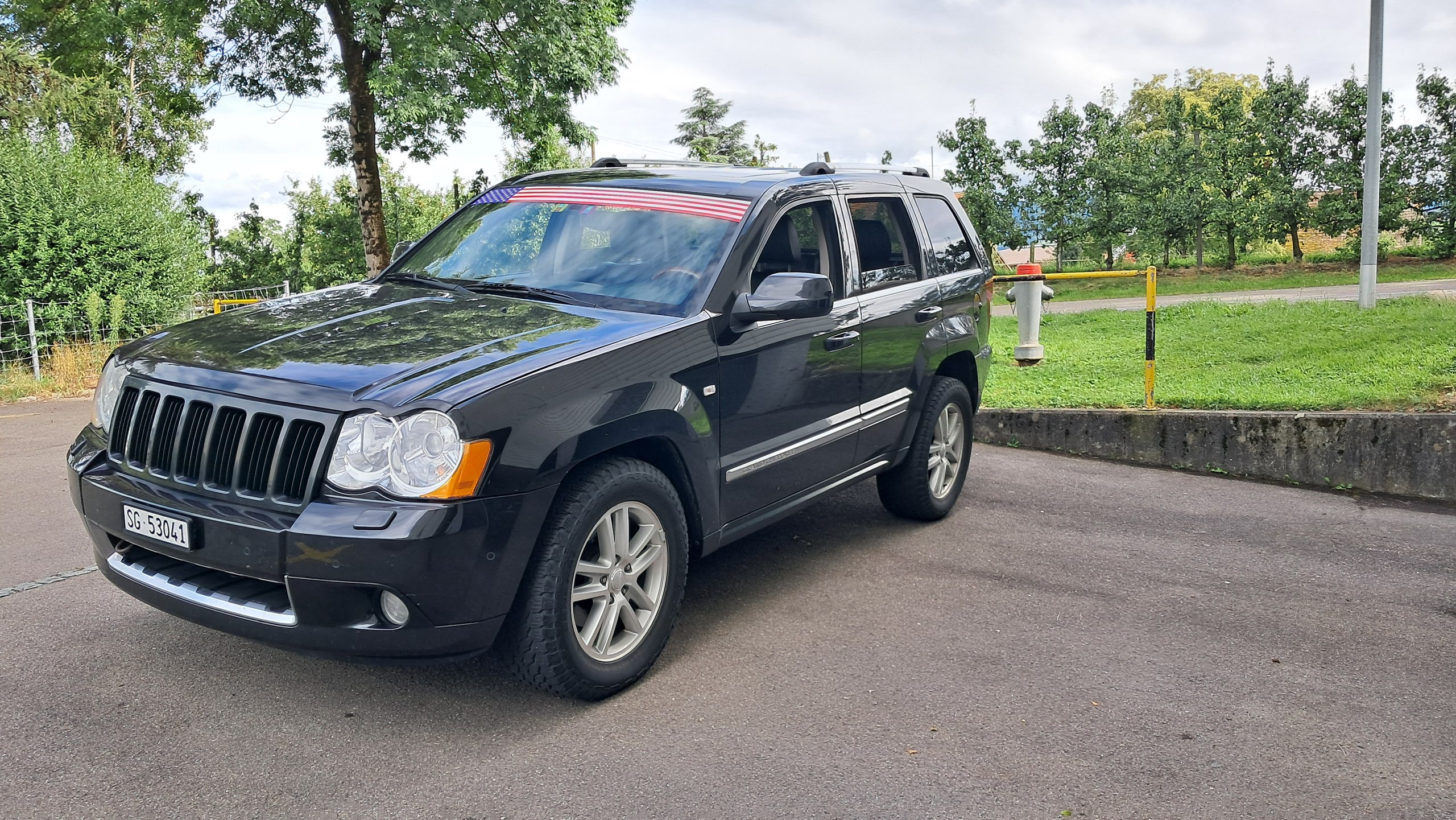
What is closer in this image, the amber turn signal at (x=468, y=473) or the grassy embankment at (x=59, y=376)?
the amber turn signal at (x=468, y=473)

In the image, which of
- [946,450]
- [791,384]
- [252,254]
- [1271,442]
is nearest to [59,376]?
[946,450]

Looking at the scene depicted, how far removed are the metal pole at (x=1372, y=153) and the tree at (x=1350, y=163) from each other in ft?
41.4

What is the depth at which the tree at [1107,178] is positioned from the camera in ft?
88.9

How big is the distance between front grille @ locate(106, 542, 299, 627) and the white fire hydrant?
9.11m

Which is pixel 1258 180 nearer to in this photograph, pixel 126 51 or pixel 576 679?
pixel 576 679

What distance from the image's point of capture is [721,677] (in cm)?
395

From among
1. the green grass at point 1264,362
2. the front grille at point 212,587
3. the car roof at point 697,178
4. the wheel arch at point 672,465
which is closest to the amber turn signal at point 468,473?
the wheel arch at point 672,465

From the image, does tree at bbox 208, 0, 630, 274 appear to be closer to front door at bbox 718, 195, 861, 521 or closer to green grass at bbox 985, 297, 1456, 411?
green grass at bbox 985, 297, 1456, 411

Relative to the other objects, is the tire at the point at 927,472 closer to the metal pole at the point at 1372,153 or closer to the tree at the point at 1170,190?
the metal pole at the point at 1372,153

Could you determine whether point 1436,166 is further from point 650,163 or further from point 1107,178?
point 650,163

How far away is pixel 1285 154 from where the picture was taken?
87.6 ft

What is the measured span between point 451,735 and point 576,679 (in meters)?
0.43

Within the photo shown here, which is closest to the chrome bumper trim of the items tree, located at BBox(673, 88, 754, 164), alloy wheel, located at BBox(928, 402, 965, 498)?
alloy wheel, located at BBox(928, 402, 965, 498)

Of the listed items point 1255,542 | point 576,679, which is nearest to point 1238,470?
point 1255,542
